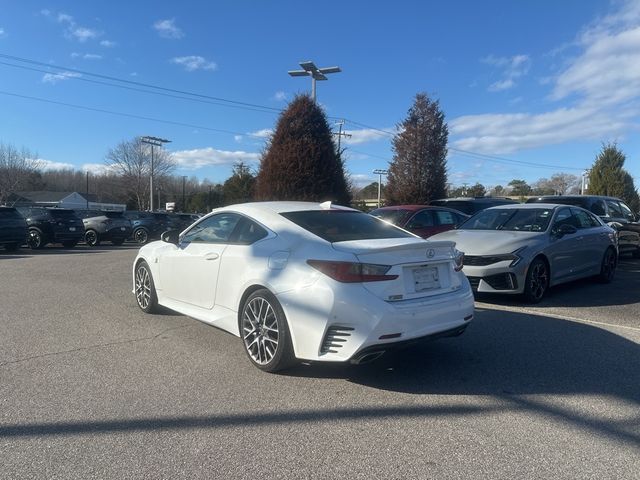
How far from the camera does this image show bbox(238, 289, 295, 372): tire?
424cm

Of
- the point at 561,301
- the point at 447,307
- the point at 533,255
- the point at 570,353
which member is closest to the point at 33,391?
the point at 447,307

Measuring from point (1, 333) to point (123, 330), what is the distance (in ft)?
4.38

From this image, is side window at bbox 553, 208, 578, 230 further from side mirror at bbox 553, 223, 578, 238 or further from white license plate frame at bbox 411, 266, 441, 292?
white license plate frame at bbox 411, 266, 441, 292

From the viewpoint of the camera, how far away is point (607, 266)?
963 centimetres

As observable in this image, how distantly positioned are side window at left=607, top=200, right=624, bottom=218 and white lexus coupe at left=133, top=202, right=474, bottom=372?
10.9 m

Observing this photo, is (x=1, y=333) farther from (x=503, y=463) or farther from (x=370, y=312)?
(x=503, y=463)

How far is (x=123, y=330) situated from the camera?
6.02 meters


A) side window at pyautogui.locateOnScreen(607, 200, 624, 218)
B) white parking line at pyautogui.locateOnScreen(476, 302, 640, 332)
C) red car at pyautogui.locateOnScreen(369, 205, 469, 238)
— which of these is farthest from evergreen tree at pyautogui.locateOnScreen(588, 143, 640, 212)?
white parking line at pyautogui.locateOnScreen(476, 302, 640, 332)

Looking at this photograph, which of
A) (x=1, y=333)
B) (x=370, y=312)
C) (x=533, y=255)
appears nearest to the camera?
(x=370, y=312)

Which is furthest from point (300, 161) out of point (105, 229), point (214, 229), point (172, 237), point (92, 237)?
point (92, 237)

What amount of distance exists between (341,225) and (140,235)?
22.9m

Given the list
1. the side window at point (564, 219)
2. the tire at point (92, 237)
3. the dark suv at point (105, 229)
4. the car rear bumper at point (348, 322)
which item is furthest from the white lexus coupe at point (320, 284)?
the tire at point (92, 237)

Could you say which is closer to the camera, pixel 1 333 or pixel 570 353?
pixel 570 353

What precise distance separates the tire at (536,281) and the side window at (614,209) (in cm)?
720
